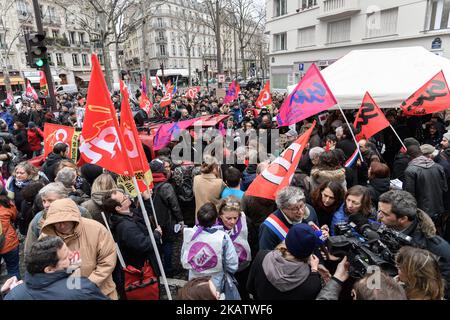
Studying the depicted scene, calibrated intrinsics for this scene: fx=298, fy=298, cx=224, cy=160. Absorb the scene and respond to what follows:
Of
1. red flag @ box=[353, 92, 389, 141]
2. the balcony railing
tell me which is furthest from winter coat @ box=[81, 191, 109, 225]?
the balcony railing

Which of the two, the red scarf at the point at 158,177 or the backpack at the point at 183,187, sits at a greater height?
the red scarf at the point at 158,177

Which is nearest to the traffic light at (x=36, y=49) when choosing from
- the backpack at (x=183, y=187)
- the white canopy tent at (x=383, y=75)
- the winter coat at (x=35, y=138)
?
the winter coat at (x=35, y=138)

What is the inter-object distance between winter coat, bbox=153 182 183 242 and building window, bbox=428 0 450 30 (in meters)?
16.7

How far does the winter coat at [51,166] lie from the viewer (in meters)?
5.07

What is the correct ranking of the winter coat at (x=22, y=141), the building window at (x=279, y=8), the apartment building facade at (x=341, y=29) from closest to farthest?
the winter coat at (x=22, y=141), the apartment building facade at (x=341, y=29), the building window at (x=279, y=8)

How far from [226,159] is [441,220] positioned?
3.51 meters

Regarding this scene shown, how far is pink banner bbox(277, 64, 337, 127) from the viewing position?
203 inches

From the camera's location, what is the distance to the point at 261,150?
18.7 feet

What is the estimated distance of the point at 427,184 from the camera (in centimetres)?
399

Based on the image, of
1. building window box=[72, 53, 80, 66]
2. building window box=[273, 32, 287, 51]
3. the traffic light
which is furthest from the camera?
building window box=[72, 53, 80, 66]

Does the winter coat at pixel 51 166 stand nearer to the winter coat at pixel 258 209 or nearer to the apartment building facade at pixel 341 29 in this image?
the winter coat at pixel 258 209

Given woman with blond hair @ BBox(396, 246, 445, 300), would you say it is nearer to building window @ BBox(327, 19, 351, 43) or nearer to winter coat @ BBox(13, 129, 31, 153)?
winter coat @ BBox(13, 129, 31, 153)

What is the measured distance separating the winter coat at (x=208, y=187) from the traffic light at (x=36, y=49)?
7.79m
